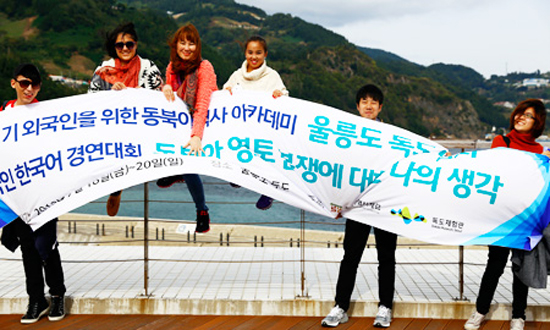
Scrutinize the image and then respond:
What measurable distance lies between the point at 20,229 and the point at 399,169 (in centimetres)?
312

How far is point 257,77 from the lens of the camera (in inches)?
179

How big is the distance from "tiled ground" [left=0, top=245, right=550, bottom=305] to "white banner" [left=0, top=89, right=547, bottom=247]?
0.86m

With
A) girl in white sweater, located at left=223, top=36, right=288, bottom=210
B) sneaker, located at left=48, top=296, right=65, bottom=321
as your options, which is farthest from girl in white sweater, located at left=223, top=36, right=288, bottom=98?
sneaker, located at left=48, top=296, right=65, bottom=321

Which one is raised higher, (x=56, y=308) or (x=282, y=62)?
(x=282, y=62)

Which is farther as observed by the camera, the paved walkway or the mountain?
the mountain

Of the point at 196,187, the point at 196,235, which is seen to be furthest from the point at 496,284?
the point at 196,235

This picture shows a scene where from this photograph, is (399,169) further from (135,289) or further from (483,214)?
(135,289)

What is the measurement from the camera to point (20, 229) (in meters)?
4.21

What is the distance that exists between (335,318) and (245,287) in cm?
109

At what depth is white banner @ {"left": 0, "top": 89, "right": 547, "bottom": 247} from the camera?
13.5 ft

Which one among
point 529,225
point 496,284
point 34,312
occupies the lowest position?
point 34,312

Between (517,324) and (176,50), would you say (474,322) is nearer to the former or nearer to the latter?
(517,324)

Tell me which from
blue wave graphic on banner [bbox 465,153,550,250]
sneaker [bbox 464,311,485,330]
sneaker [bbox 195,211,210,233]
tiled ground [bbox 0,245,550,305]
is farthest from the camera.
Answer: tiled ground [bbox 0,245,550,305]

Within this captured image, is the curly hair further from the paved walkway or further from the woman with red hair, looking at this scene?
the paved walkway
